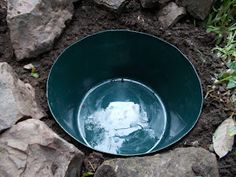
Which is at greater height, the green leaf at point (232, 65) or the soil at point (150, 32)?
the green leaf at point (232, 65)

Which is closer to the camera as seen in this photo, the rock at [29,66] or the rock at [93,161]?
the rock at [93,161]

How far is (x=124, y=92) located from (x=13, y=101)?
648 mm

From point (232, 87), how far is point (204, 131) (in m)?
0.24

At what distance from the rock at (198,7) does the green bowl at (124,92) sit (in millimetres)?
242

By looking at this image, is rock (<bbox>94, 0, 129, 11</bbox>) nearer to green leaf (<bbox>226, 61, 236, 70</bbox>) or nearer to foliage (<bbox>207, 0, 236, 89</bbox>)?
foliage (<bbox>207, 0, 236, 89</bbox>)

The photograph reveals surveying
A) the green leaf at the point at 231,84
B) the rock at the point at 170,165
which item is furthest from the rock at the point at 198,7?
the rock at the point at 170,165

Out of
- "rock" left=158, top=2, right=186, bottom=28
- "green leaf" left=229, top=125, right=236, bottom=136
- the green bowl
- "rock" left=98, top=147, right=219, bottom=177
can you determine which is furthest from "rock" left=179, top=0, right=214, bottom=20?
"rock" left=98, top=147, right=219, bottom=177

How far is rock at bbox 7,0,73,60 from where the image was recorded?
1939 mm

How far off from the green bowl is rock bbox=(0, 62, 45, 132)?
9 cm

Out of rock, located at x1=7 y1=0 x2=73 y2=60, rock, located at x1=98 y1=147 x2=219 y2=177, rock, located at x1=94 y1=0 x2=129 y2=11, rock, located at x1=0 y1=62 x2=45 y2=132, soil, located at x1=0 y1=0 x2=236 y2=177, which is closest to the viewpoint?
→ rock, located at x1=98 y1=147 x2=219 y2=177

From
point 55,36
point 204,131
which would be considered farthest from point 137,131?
point 55,36

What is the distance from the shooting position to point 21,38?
1.95 m

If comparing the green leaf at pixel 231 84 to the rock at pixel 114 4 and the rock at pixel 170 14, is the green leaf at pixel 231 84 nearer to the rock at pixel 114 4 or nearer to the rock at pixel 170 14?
the rock at pixel 170 14

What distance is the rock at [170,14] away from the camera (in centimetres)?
210
